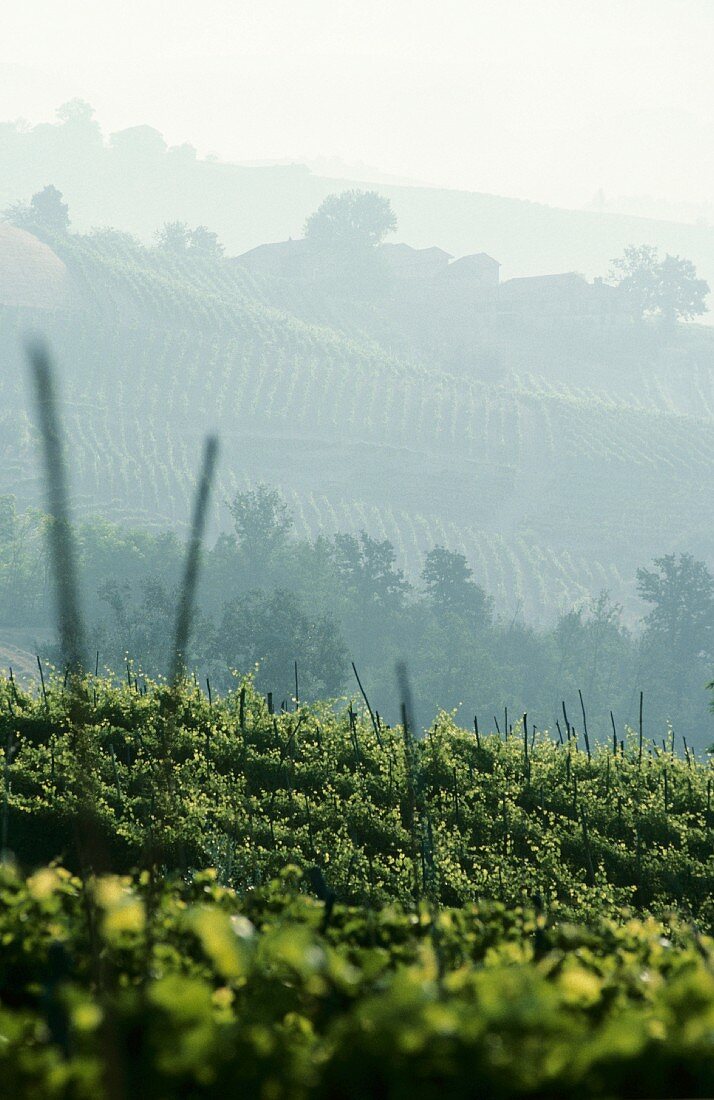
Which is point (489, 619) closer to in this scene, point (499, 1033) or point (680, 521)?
point (680, 521)

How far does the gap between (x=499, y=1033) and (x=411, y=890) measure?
935 centimetres

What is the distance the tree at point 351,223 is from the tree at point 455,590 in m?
80.4

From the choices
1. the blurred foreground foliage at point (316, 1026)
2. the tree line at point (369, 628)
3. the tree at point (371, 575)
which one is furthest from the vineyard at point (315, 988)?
the tree at point (371, 575)

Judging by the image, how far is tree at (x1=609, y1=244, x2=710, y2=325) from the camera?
12875cm

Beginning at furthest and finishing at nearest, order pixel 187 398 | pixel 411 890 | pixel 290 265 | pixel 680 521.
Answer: pixel 290 265 → pixel 187 398 → pixel 680 521 → pixel 411 890

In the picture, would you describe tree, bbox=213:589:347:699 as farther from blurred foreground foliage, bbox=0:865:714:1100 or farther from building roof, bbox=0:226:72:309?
building roof, bbox=0:226:72:309

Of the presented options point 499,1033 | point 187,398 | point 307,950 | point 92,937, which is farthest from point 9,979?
point 187,398

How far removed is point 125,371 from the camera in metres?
114

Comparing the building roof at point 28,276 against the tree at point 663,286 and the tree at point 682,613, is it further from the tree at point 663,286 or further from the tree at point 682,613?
the tree at point 682,613

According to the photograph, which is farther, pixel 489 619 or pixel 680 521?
pixel 680 521

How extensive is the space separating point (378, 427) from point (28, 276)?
4215 centimetres

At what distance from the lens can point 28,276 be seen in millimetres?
117250

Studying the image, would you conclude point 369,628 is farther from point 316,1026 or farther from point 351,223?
point 351,223

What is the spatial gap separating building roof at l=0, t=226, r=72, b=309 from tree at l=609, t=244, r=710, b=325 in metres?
64.2
